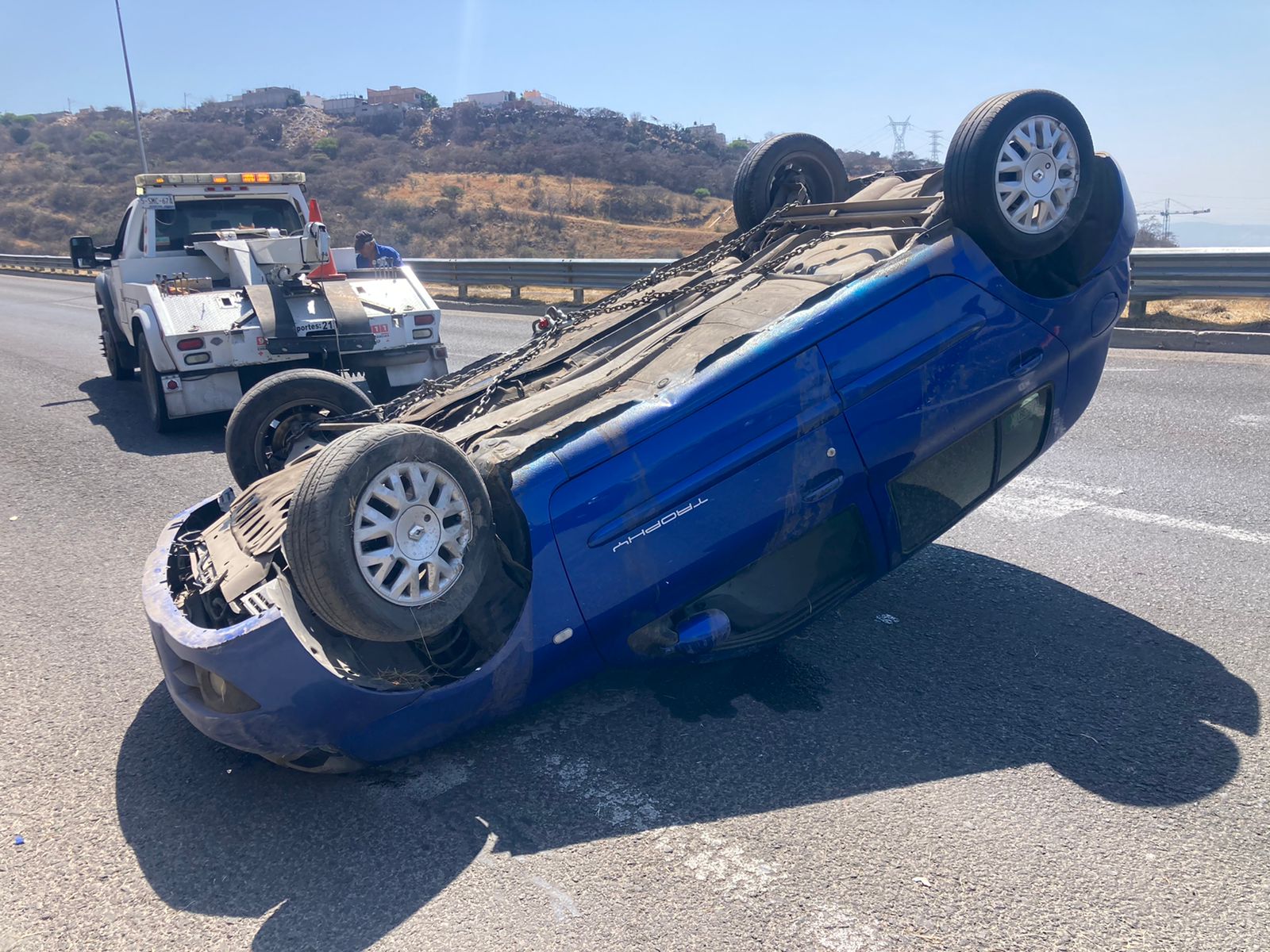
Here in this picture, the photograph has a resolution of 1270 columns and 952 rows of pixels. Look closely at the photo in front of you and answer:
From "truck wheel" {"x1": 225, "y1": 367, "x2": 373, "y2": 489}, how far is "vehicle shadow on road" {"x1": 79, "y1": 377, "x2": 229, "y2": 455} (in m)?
3.58

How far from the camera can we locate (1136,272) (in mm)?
11617

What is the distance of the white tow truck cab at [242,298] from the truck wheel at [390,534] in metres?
6.05

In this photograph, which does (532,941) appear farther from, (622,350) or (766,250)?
(766,250)

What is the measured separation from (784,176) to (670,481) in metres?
2.91

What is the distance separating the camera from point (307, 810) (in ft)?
10.8

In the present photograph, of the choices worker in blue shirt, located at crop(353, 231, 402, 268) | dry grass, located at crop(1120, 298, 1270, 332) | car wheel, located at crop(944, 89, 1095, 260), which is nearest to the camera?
car wheel, located at crop(944, 89, 1095, 260)

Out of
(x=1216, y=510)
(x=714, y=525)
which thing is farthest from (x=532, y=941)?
(x=1216, y=510)

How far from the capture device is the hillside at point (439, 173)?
3688cm

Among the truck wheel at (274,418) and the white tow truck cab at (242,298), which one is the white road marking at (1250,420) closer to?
the truck wheel at (274,418)

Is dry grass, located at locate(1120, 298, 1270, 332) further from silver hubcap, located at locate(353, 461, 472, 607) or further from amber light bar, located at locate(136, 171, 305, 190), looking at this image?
silver hubcap, located at locate(353, 461, 472, 607)

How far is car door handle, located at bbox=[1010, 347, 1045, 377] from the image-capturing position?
13.7ft

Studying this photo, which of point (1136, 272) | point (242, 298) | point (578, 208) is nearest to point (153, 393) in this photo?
point (242, 298)

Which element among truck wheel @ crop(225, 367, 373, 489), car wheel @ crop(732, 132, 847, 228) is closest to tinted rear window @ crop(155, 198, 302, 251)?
truck wheel @ crop(225, 367, 373, 489)

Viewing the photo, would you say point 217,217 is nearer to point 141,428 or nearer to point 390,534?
point 141,428
